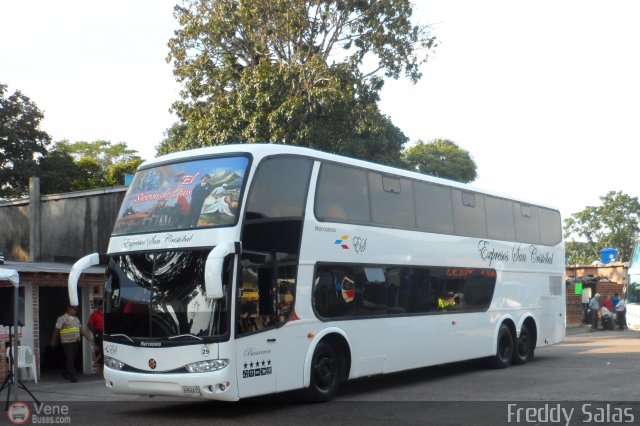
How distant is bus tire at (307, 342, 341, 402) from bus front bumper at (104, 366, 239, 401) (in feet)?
6.22

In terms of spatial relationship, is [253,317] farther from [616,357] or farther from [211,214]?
[616,357]

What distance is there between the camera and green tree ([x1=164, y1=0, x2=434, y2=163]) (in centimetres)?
2866

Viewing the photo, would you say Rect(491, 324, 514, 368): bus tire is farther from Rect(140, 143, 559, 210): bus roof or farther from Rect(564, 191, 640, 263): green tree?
Rect(564, 191, 640, 263): green tree

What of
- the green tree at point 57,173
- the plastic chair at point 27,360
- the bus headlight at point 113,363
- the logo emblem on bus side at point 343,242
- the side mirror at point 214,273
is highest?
the green tree at point 57,173

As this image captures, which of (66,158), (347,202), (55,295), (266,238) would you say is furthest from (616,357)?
(66,158)

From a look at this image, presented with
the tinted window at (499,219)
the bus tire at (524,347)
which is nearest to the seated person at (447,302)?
the tinted window at (499,219)

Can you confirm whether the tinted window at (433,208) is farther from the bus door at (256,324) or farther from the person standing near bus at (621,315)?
the person standing near bus at (621,315)

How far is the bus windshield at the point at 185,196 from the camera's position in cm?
1177

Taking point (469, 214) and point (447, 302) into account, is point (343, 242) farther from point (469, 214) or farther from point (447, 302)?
point (469, 214)

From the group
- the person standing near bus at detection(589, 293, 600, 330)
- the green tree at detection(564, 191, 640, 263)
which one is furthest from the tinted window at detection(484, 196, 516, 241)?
the green tree at detection(564, 191, 640, 263)

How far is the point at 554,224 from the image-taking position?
2150 cm

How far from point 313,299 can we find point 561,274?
10790mm

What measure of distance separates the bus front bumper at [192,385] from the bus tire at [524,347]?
988 centimetres

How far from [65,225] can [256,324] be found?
1326 cm
